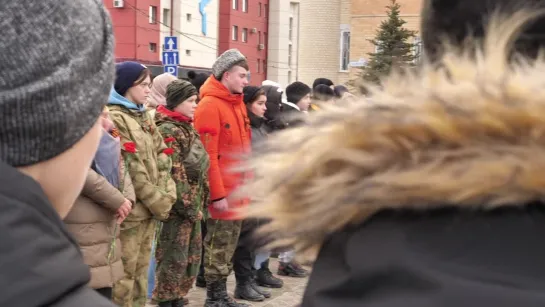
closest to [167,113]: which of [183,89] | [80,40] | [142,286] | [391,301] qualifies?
[183,89]

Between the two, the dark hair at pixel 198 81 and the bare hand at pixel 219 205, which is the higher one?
the dark hair at pixel 198 81

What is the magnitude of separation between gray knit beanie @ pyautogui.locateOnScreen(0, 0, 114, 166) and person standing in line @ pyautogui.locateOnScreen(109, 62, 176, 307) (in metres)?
3.56

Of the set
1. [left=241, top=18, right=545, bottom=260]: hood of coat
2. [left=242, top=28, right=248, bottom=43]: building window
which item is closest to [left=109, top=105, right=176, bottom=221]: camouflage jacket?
[left=241, top=18, right=545, bottom=260]: hood of coat

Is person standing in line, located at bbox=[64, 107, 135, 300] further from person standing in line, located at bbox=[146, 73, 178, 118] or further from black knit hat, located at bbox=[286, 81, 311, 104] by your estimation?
black knit hat, located at bbox=[286, 81, 311, 104]

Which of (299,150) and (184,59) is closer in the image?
(299,150)

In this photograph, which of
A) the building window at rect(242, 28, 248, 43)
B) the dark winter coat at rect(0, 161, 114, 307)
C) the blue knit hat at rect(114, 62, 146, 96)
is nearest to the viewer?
the dark winter coat at rect(0, 161, 114, 307)

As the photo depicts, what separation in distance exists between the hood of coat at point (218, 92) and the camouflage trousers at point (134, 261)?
59.1 inches

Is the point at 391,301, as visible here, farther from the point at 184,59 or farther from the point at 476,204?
the point at 184,59

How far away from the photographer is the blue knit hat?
4910 mm

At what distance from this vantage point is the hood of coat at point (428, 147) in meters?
0.94

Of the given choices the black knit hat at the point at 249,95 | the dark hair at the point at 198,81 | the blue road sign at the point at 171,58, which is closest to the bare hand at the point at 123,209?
the black knit hat at the point at 249,95

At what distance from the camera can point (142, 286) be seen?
5012 millimetres

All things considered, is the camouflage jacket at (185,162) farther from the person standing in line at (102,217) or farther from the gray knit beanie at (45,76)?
the gray knit beanie at (45,76)

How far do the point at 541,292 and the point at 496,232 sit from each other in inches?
3.6
